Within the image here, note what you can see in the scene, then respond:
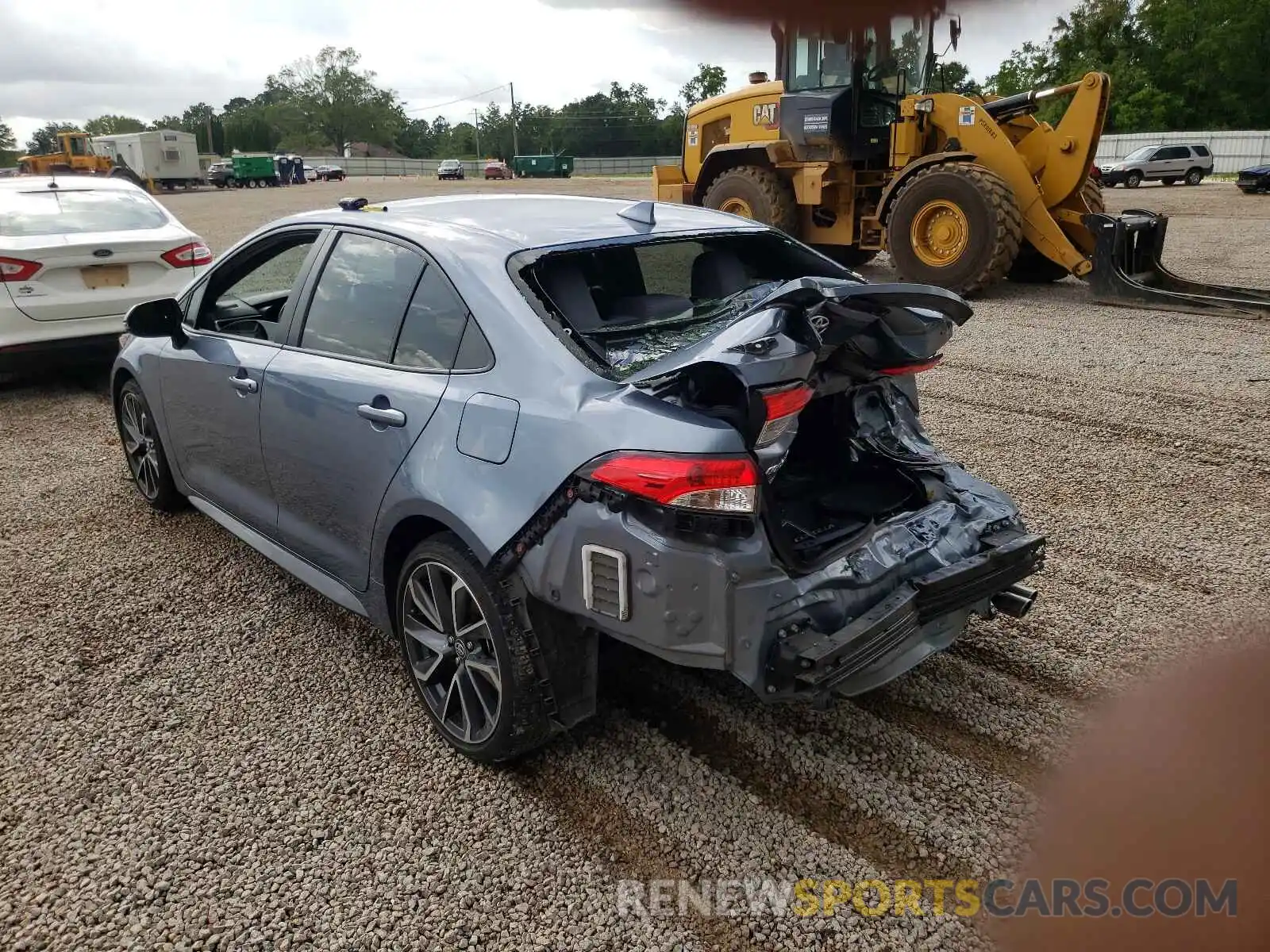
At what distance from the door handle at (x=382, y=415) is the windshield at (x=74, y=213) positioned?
5619mm

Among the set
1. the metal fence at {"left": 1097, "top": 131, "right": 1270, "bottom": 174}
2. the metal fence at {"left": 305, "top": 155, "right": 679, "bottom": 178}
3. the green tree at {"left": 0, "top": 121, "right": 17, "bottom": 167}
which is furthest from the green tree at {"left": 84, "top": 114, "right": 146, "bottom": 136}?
the metal fence at {"left": 1097, "top": 131, "right": 1270, "bottom": 174}

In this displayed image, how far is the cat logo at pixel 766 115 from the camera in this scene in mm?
12219

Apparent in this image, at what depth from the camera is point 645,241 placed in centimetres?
323

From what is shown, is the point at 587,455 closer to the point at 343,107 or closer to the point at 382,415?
the point at 382,415

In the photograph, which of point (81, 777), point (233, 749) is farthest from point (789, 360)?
point (81, 777)

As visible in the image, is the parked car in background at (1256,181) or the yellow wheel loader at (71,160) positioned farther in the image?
the yellow wheel loader at (71,160)

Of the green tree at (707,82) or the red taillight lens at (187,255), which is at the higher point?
the green tree at (707,82)

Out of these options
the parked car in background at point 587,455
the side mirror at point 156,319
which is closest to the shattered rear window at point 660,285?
the parked car in background at point 587,455

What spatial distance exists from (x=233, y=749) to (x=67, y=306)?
5.45m

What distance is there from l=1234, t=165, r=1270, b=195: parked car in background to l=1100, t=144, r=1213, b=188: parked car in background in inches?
190

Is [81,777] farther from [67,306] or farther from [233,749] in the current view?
[67,306]

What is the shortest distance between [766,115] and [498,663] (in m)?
11.3

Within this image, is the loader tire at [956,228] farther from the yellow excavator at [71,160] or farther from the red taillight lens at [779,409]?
the yellow excavator at [71,160]

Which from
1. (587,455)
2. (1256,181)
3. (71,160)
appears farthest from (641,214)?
(71,160)
